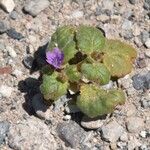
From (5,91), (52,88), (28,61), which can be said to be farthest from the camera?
(28,61)

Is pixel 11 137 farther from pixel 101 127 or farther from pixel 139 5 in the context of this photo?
pixel 139 5

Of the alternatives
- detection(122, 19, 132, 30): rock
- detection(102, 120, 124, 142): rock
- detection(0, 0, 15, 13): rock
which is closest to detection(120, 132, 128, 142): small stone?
detection(102, 120, 124, 142): rock

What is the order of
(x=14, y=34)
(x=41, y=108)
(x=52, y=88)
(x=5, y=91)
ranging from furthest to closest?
1. (x=14, y=34)
2. (x=5, y=91)
3. (x=41, y=108)
4. (x=52, y=88)

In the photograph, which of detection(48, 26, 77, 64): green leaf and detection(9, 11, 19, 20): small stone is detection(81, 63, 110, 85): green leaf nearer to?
detection(48, 26, 77, 64): green leaf

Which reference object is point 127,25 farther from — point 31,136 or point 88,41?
point 31,136

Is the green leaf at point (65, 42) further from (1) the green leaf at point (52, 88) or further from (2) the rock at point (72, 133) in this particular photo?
(2) the rock at point (72, 133)

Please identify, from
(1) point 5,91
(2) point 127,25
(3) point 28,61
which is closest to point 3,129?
(1) point 5,91
